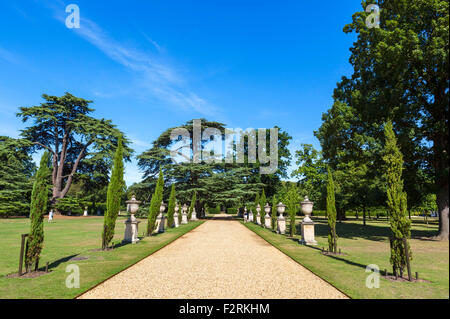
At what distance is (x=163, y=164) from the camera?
35.0m

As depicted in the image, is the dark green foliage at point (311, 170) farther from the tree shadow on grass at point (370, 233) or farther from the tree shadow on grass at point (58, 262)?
the tree shadow on grass at point (58, 262)

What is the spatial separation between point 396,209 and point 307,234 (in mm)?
6004

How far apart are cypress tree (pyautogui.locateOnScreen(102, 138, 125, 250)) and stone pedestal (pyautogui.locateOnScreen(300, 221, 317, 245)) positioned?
29.3ft

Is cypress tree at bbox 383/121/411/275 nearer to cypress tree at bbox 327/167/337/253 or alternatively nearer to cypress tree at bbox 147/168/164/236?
cypress tree at bbox 327/167/337/253

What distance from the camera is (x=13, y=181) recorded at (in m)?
37.6

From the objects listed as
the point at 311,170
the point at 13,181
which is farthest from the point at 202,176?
the point at 13,181

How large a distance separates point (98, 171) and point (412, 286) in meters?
42.2

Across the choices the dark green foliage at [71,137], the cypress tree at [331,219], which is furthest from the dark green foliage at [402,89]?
the dark green foliage at [71,137]

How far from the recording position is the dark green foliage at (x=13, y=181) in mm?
32969

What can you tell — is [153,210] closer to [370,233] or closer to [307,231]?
[307,231]

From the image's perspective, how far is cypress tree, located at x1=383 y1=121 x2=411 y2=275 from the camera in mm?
6527

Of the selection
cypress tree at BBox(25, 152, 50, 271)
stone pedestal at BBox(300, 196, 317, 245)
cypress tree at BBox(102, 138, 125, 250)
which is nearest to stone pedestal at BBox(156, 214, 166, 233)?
cypress tree at BBox(102, 138, 125, 250)
